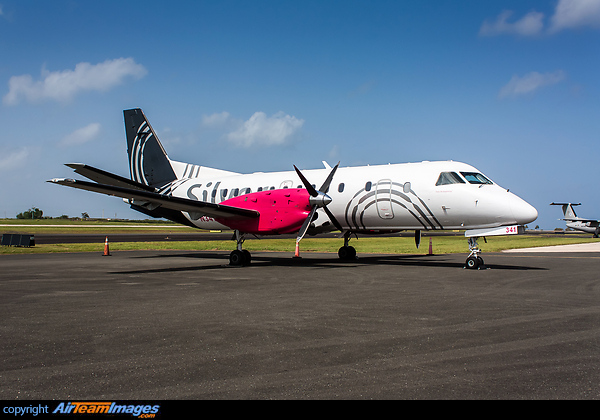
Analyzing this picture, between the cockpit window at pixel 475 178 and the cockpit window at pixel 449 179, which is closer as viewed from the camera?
the cockpit window at pixel 475 178

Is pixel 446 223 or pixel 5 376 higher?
pixel 446 223

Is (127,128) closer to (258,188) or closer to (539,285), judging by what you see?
(258,188)

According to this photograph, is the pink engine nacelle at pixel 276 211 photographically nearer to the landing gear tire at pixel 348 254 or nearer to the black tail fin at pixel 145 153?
the landing gear tire at pixel 348 254

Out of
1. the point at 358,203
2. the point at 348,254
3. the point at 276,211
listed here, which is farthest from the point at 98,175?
the point at 348,254

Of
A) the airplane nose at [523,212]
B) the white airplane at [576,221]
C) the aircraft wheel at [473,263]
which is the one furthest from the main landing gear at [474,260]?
the white airplane at [576,221]

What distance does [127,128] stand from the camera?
25438 mm

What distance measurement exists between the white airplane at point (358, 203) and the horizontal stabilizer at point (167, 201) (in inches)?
1.1

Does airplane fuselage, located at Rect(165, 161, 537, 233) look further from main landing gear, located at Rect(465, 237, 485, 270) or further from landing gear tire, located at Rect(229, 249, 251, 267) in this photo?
landing gear tire, located at Rect(229, 249, 251, 267)

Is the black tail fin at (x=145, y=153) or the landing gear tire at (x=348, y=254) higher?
the black tail fin at (x=145, y=153)


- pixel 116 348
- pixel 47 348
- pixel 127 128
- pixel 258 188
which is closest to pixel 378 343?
pixel 116 348

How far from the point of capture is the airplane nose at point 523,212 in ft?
50.6

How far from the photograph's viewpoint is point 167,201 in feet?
57.2

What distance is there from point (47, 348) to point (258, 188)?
52.9 ft
